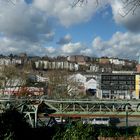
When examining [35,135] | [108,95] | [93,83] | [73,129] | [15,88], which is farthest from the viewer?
[93,83]

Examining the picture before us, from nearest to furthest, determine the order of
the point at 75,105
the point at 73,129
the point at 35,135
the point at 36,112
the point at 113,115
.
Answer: the point at 73,129, the point at 35,135, the point at 36,112, the point at 113,115, the point at 75,105

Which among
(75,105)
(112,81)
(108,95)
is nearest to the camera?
(75,105)

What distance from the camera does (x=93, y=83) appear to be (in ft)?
554

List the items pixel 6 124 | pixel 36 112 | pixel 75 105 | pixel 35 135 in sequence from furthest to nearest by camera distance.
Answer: pixel 75 105, pixel 36 112, pixel 35 135, pixel 6 124

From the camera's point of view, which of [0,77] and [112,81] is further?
[112,81]

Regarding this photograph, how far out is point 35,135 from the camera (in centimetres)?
1566

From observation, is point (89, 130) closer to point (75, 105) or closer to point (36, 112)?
point (36, 112)

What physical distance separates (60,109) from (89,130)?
956 inches

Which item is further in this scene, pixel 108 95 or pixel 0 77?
pixel 108 95

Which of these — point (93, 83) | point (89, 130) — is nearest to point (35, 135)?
point (89, 130)

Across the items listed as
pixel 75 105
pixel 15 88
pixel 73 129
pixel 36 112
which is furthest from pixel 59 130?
pixel 15 88

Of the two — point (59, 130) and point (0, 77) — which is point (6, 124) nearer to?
point (59, 130)

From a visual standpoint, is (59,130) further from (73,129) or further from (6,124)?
(6,124)

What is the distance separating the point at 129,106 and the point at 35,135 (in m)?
24.9
